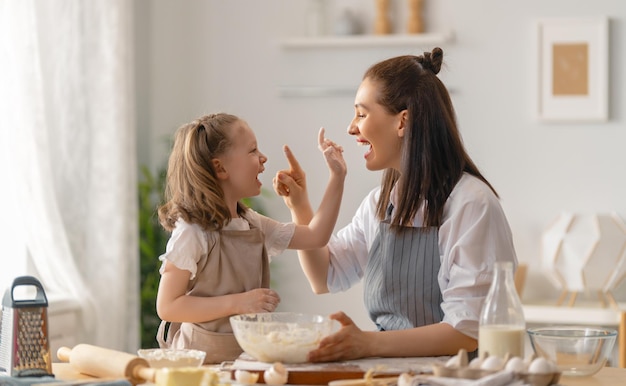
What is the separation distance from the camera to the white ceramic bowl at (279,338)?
5.70 ft

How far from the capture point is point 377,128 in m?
2.29

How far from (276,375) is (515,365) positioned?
41 centimetres

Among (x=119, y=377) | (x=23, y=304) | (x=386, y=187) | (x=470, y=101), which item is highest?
(x=470, y=101)

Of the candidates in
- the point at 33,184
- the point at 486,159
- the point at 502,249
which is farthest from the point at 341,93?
the point at 502,249

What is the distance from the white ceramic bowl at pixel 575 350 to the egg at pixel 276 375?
0.49 m

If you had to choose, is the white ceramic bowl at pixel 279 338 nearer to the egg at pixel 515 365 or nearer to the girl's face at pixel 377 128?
the egg at pixel 515 365

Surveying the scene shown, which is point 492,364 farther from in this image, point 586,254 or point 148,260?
point 148,260

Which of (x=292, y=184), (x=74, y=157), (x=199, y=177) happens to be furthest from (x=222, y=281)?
(x=74, y=157)

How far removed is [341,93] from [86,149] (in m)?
1.34

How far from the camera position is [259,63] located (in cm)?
486

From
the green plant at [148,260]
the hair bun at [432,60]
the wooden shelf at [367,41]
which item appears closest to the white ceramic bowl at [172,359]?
the hair bun at [432,60]

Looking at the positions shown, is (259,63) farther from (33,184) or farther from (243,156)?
(243,156)

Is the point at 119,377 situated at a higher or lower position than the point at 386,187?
lower

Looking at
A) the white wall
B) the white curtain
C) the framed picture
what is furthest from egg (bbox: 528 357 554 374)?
the framed picture
